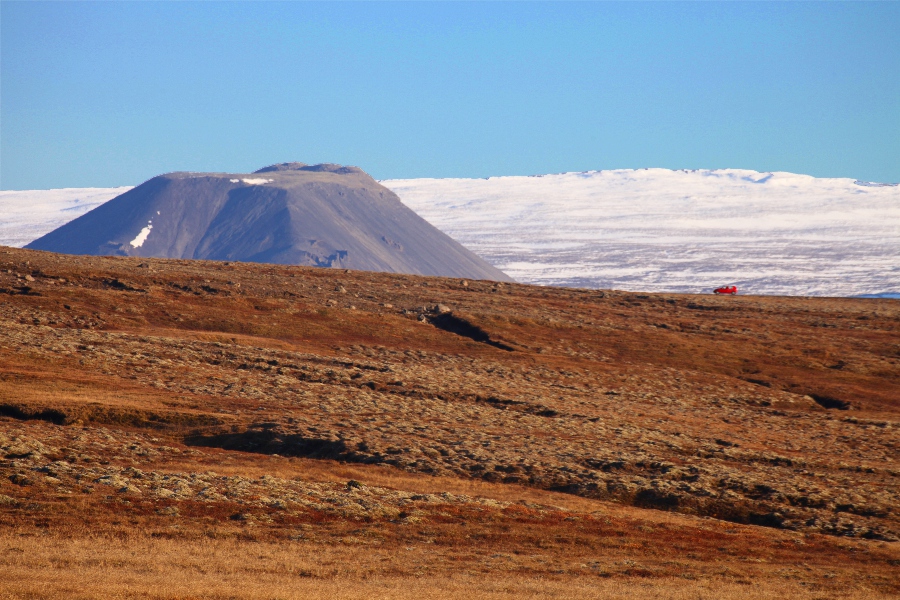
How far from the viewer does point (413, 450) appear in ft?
135

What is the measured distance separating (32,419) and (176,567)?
788 inches

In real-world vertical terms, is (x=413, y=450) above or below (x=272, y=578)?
below

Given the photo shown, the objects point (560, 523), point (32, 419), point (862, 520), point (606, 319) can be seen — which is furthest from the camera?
point (606, 319)

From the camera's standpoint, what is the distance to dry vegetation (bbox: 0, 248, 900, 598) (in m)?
25.8

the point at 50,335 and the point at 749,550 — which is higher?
the point at 50,335

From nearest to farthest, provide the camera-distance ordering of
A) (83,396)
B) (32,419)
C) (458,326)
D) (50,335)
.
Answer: (32,419), (83,396), (50,335), (458,326)

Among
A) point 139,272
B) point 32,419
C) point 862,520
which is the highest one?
point 139,272

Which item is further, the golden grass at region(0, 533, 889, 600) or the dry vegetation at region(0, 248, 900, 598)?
the dry vegetation at region(0, 248, 900, 598)

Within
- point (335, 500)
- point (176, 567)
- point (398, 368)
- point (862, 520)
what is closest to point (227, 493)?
point (335, 500)

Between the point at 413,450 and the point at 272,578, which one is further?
the point at 413,450

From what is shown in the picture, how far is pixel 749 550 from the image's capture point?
3027cm

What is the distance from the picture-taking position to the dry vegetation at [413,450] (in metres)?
25.8

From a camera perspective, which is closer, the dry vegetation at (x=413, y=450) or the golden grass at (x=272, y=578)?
the golden grass at (x=272, y=578)

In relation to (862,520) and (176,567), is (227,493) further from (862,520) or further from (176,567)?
(862,520)
